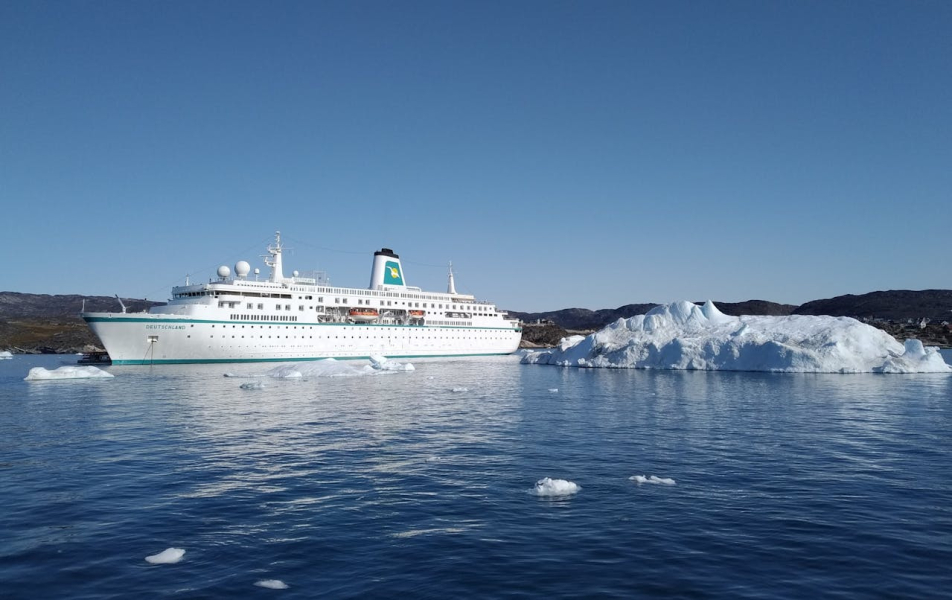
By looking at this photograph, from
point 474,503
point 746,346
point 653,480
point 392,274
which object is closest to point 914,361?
point 746,346

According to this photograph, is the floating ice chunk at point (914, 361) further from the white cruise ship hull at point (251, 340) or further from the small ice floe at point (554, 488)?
the white cruise ship hull at point (251, 340)

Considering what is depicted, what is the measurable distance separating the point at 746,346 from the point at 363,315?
3998 centimetres

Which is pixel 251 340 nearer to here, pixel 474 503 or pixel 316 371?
pixel 316 371

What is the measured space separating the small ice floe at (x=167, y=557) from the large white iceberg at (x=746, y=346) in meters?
45.2

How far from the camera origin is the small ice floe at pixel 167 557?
8.58 meters

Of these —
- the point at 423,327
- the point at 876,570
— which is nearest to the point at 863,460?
the point at 876,570

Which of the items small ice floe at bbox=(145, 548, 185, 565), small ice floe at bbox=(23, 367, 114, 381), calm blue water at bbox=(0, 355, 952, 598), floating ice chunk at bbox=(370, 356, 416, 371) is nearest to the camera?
calm blue water at bbox=(0, 355, 952, 598)

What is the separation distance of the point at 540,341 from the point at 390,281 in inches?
3096

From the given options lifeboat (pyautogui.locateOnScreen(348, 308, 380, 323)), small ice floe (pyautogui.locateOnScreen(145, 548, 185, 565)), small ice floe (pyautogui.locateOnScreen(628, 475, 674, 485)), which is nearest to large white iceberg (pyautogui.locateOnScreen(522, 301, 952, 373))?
lifeboat (pyautogui.locateOnScreen(348, 308, 380, 323))

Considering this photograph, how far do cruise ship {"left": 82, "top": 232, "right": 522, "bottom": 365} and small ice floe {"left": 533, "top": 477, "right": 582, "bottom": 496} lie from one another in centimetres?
4995

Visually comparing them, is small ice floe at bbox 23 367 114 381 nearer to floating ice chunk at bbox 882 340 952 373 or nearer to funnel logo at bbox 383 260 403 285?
funnel logo at bbox 383 260 403 285

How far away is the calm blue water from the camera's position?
7.94 meters

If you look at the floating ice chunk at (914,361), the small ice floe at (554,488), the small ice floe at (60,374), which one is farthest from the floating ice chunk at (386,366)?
the small ice floe at (554,488)

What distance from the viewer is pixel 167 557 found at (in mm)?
8680
